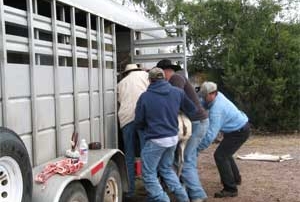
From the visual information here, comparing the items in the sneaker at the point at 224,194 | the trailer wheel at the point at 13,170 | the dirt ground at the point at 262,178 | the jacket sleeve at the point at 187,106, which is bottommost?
the dirt ground at the point at 262,178

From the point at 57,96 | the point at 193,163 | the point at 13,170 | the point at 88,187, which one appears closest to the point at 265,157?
the point at 193,163

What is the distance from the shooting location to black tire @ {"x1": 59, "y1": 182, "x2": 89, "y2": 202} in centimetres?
408

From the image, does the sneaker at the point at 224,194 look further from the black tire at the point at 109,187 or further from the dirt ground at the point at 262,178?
the black tire at the point at 109,187

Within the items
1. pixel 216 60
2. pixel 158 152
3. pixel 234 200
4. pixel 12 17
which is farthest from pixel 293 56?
pixel 12 17

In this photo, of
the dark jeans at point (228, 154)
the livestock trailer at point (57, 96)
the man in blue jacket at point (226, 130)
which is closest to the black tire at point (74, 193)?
the livestock trailer at point (57, 96)

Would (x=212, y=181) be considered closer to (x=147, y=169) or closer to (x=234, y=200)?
→ (x=234, y=200)

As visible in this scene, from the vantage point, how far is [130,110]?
6301 millimetres

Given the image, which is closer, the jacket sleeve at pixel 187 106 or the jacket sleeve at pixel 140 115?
the jacket sleeve at pixel 140 115

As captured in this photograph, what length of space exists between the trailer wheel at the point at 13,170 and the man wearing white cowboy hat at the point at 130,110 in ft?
9.28

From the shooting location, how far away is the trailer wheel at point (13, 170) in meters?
3.27

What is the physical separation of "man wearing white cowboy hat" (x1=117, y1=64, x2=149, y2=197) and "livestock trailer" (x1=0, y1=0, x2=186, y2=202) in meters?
0.12

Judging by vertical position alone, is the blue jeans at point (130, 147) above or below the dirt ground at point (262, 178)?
above

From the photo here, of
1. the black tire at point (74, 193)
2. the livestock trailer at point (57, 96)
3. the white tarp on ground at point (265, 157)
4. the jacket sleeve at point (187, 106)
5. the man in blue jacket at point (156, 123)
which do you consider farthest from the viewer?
the white tarp on ground at point (265, 157)

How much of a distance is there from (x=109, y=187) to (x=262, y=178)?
3869 mm
